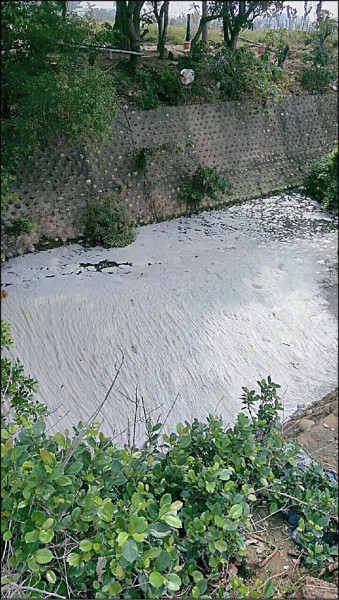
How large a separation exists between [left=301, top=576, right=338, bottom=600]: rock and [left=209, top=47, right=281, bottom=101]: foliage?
8.32 ft

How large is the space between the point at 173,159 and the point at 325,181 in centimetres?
118

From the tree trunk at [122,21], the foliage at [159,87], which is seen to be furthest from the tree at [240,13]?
the foliage at [159,87]

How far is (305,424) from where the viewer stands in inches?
74.2

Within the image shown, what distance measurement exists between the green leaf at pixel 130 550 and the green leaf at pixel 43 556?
0.11 m

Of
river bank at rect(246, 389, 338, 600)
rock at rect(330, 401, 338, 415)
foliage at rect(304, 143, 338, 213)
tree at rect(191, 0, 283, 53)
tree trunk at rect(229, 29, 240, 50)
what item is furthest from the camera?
foliage at rect(304, 143, 338, 213)

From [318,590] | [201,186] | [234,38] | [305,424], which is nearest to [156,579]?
[318,590]

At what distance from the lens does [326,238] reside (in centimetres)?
326

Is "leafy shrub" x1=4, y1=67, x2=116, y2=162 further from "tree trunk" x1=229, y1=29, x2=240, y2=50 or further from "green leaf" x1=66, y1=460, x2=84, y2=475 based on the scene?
"green leaf" x1=66, y1=460, x2=84, y2=475

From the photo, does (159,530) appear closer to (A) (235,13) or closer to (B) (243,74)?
(A) (235,13)

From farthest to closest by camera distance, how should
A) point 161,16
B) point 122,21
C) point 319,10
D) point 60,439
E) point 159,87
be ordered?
point 159,87
point 122,21
point 161,16
point 319,10
point 60,439

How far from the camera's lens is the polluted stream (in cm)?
196

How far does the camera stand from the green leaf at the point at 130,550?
2.45ft

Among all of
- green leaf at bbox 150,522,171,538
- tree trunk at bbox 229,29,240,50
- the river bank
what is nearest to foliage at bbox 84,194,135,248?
tree trunk at bbox 229,29,240,50

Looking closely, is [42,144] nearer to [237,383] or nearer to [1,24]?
[1,24]
